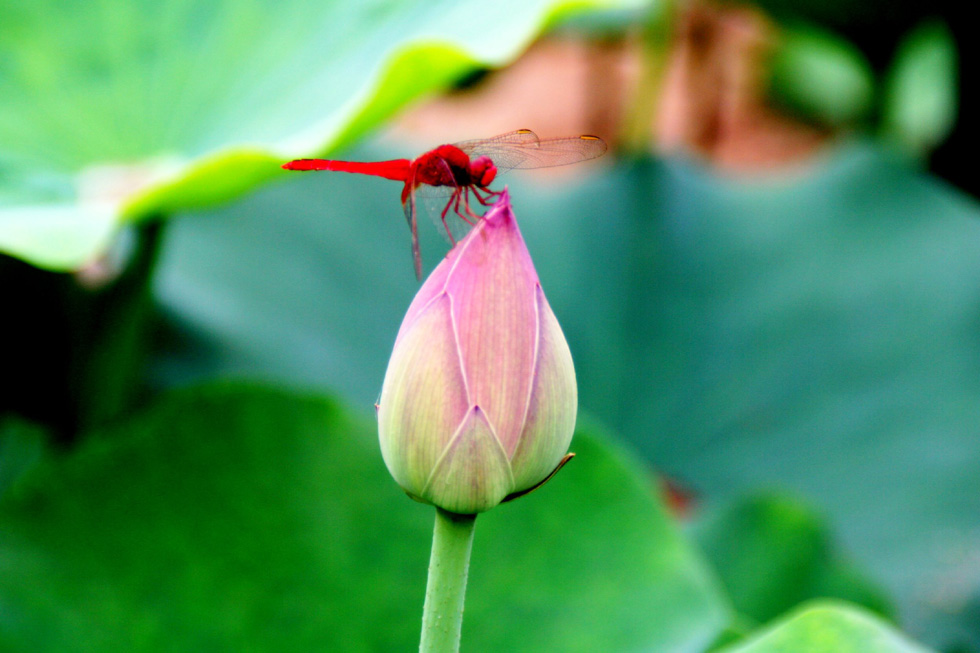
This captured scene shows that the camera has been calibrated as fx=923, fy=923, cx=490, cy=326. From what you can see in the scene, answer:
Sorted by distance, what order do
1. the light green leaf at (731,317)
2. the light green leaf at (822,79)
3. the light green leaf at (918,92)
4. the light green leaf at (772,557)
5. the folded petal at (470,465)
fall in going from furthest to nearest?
the light green leaf at (822,79) → the light green leaf at (918,92) → the light green leaf at (731,317) → the light green leaf at (772,557) → the folded petal at (470,465)

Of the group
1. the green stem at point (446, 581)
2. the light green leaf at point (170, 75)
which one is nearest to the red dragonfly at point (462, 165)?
the green stem at point (446, 581)

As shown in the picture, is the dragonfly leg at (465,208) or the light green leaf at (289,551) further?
the light green leaf at (289,551)

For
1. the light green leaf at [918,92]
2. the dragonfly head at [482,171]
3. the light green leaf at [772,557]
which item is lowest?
the light green leaf at [772,557]

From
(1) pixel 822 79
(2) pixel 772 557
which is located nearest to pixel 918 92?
(1) pixel 822 79

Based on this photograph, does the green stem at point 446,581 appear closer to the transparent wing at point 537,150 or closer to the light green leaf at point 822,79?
the transparent wing at point 537,150

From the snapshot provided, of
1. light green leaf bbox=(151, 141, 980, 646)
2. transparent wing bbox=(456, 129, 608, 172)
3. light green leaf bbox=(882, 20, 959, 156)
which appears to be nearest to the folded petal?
transparent wing bbox=(456, 129, 608, 172)

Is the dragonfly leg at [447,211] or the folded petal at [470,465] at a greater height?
the dragonfly leg at [447,211]

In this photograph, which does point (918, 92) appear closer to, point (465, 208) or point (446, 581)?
point (465, 208)
